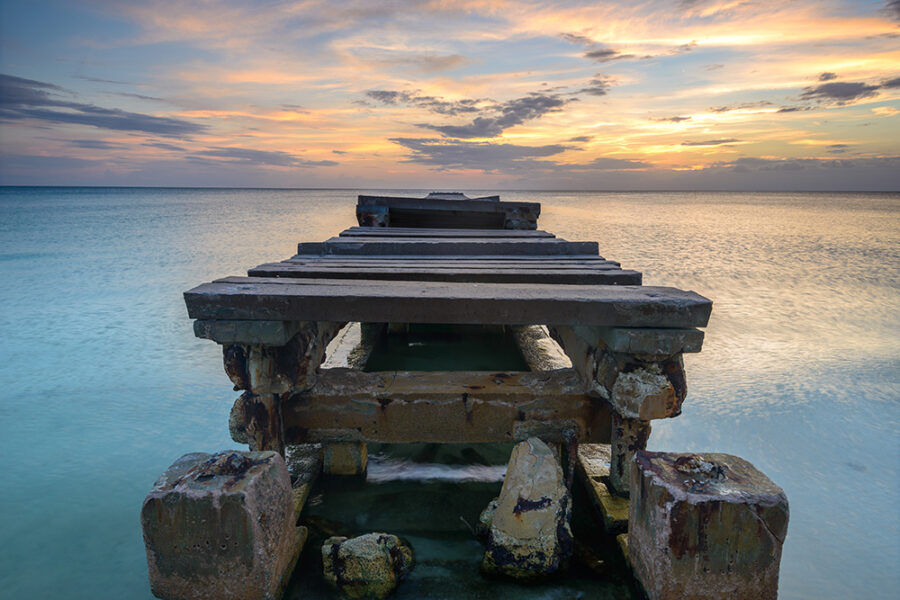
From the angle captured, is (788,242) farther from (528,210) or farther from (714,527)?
(714,527)

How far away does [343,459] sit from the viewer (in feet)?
9.71

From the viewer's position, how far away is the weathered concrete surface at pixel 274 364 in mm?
2303

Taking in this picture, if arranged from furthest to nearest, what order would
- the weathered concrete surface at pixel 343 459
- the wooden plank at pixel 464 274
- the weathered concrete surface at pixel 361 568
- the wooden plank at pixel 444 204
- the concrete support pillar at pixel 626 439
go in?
the wooden plank at pixel 444 204 → the weathered concrete surface at pixel 343 459 → the wooden plank at pixel 464 274 → the concrete support pillar at pixel 626 439 → the weathered concrete surface at pixel 361 568

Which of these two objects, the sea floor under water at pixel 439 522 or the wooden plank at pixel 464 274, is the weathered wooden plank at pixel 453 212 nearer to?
the wooden plank at pixel 464 274

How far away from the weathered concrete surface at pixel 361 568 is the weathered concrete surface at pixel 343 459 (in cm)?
85

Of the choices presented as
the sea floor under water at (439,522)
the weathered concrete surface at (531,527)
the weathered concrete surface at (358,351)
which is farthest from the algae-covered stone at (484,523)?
the weathered concrete surface at (358,351)

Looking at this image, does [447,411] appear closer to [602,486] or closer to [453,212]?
[602,486]

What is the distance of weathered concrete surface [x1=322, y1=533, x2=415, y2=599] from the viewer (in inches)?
80.9

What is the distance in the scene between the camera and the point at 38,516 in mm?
3447

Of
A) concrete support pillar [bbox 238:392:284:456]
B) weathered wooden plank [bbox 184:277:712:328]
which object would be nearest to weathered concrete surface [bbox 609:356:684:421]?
weathered wooden plank [bbox 184:277:712:328]

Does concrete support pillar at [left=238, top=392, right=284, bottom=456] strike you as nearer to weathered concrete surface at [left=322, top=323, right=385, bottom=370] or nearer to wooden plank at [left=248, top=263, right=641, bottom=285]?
wooden plank at [left=248, top=263, right=641, bottom=285]

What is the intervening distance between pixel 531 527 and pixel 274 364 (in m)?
1.43

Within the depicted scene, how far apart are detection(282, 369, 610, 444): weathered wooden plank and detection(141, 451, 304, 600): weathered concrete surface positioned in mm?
681

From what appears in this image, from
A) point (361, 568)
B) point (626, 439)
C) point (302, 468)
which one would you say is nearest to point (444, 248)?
point (302, 468)
